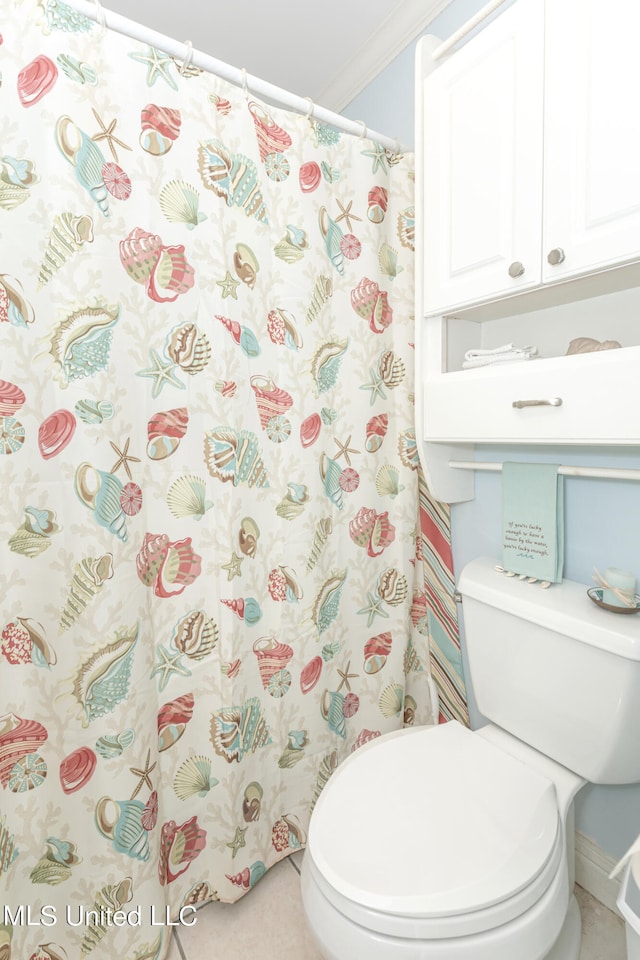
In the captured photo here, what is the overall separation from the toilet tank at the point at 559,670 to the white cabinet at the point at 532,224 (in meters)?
0.36

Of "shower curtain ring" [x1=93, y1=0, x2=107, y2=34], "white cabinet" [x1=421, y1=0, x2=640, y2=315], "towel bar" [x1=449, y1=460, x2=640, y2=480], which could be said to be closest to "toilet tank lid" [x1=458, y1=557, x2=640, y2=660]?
"towel bar" [x1=449, y1=460, x2=640, y2=480]

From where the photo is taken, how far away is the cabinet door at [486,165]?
1001mm

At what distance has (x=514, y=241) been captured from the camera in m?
1.05

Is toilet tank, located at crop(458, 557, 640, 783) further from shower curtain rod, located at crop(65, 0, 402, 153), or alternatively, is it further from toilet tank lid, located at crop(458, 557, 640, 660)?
shower curtain rod, located at crop(65, 0, 402, 153)

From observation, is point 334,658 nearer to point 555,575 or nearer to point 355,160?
point 555,575

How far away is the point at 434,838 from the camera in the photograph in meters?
0.91

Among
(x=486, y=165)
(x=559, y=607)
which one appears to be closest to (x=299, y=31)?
(x=486, y=165)

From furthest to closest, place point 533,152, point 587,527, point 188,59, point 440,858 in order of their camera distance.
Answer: point 587,527 → point 188,59 → point 533,152 → point 440,858

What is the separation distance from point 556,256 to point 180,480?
92 cm

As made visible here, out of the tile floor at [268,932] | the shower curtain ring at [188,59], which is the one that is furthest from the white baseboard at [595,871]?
the shower curtain ring at [188,59]

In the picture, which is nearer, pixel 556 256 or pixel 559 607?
pixel 556 256

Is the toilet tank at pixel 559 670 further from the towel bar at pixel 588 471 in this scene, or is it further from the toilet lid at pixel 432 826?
the towel bar at pixel 588 471

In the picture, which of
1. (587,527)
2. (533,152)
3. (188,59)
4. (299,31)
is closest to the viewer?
(533,152)

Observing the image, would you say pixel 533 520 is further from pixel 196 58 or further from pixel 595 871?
pixel 196 58
